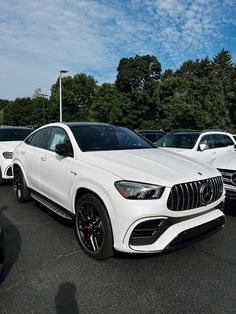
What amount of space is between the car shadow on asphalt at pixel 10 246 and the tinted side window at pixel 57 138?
1307 millimetres

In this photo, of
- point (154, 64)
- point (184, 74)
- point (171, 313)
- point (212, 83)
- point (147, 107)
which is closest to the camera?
point (171, 313)

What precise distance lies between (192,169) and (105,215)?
1.18m

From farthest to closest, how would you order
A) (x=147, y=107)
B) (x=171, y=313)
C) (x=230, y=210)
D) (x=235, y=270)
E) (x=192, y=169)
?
(x=147, y=107) < (x=230, y=210) < (x=192, y=169) < (x=235, y=270) < (x=171, y=313)

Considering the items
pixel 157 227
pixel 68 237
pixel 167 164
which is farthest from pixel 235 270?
pixel 68 237

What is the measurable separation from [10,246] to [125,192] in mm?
1793

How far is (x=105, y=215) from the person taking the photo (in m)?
3.40

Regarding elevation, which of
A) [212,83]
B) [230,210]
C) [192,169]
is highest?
[212,83]

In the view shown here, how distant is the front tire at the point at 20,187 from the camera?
581 cm

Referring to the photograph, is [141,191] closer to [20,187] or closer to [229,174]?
[229,174]

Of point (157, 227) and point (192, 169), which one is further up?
point (192, 169)

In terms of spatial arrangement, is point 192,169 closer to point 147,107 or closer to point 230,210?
point 230,210

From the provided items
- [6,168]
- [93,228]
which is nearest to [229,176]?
[93,228]

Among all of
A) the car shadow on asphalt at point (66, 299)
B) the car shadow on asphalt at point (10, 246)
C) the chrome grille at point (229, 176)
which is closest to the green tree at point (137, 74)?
the chrome grille at point (229, 176)

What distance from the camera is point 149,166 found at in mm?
3646
